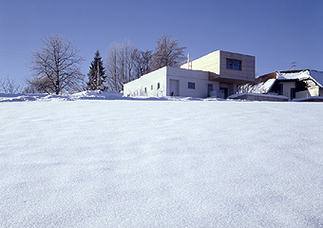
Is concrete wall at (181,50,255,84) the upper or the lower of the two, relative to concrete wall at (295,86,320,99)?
upper

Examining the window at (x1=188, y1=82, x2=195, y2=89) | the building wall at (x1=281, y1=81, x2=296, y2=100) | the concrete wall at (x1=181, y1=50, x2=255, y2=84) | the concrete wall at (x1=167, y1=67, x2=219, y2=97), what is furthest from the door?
the building wall at (x1=281, y1=81, x2=296, y2=100)

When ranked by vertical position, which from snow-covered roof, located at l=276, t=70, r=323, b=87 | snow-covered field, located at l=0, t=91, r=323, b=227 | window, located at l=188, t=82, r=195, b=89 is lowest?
snow-covered field, located at l=0, t=91, r=323, b=227

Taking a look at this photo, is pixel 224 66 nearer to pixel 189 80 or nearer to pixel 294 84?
pixel 189 80

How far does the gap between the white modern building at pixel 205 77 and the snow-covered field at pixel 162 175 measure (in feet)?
55.8

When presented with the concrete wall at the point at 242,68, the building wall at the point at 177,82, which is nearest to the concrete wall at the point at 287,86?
the concrete wall at the point at 242,68

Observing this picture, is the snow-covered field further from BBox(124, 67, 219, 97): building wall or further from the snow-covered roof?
the snow-covered roof

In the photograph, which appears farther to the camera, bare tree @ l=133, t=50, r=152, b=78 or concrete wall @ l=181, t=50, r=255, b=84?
bare tree @ l=133, t=50, r=152, b=78

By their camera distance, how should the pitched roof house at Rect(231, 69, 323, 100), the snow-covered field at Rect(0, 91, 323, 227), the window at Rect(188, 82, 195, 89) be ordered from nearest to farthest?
the snow-covered field at Rect(0, 91, 323, 227) → the window at Rect(188, 82, 195, 89) → the pitched roof house at Rect(231, 69, 323, 100)

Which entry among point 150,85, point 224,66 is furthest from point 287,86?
point 150,85

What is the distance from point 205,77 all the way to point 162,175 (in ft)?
68.9

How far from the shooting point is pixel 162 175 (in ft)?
6.93

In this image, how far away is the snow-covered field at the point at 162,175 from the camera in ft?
5.24

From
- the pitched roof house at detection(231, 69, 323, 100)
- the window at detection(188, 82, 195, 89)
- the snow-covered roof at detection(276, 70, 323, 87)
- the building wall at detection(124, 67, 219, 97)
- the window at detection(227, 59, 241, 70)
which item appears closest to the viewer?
the building wall at detection(124, 67, 219, 97)

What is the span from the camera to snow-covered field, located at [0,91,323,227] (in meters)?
1.60
